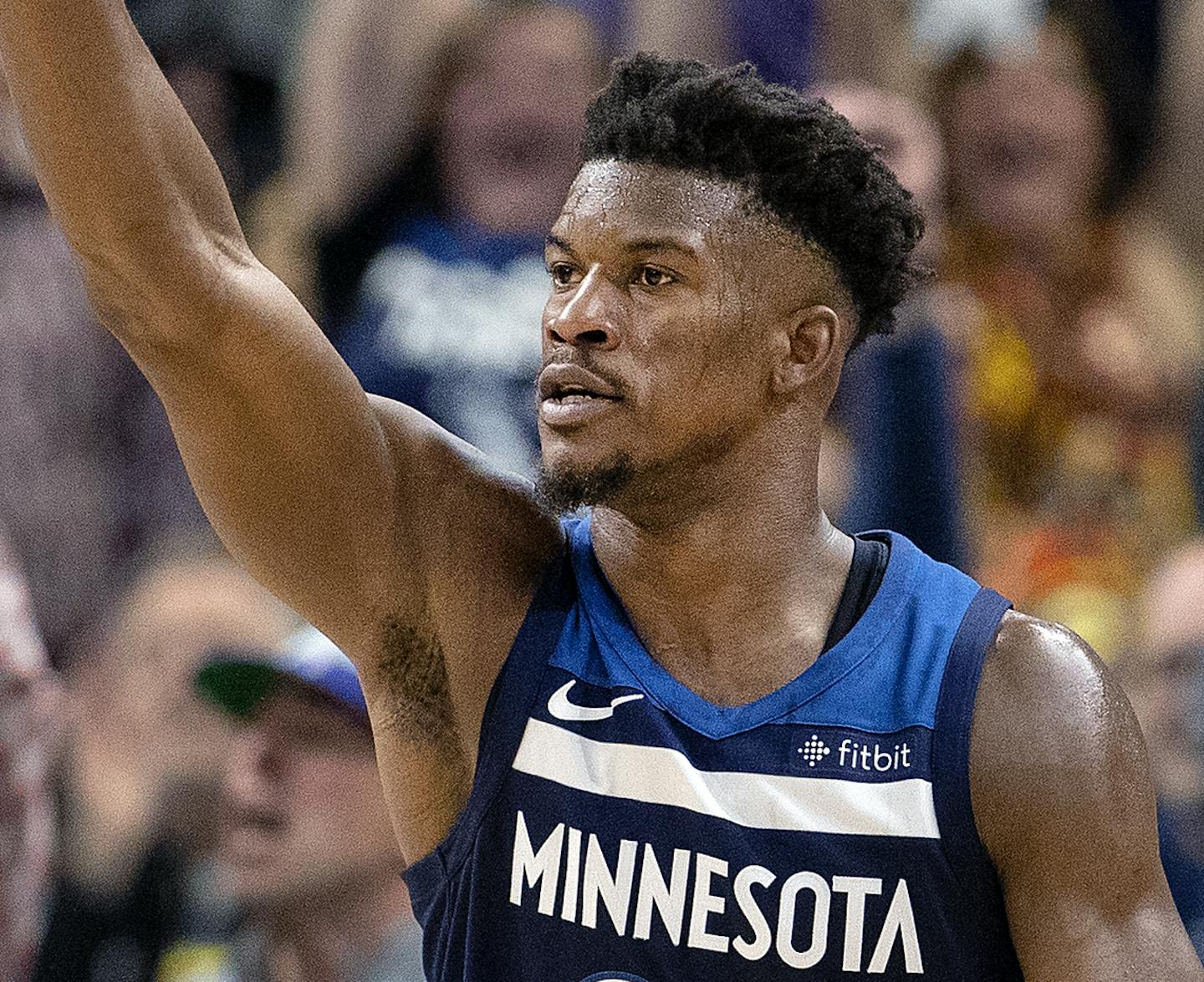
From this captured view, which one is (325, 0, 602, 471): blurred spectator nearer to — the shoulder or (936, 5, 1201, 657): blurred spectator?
(936, 5, 1201, 657): blurred spectator

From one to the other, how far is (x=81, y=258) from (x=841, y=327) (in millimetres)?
929

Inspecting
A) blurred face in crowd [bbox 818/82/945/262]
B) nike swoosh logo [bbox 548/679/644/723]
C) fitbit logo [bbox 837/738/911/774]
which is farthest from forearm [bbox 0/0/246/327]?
blurred face in crowd [bbox 818/82/945/262]

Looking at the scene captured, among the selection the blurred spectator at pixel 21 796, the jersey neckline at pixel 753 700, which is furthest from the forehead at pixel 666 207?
the blurred spectator at pixel 21 796

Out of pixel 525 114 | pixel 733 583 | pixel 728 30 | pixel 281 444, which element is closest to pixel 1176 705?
pixel 728 30

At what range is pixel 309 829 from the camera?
344cm

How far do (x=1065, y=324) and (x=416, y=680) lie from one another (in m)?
2.80

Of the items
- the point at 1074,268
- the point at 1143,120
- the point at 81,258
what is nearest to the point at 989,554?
the point at 1074,268

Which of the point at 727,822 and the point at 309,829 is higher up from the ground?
the point at 309,829

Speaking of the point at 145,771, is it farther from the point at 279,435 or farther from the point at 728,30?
the point at 728,30

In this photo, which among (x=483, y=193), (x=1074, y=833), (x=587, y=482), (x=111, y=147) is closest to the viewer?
(x=111, y=147)

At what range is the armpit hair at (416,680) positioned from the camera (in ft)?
7.66

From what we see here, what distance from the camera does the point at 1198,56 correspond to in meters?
4.89

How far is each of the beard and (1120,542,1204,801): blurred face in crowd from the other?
7.03ft

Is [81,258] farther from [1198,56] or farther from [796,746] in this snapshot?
[1198,56]
